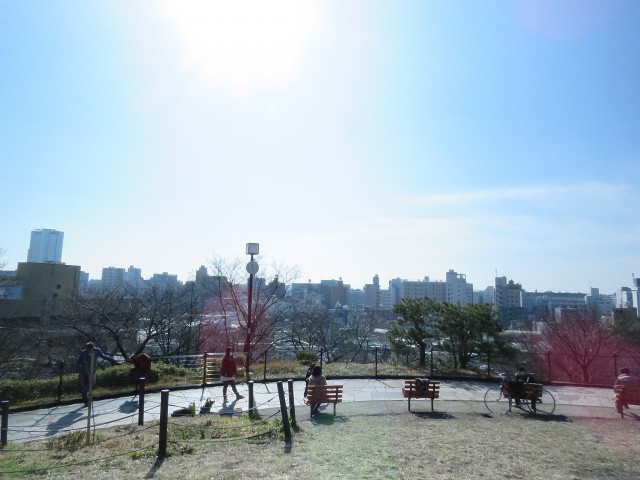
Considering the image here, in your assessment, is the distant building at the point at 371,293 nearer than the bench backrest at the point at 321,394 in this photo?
No

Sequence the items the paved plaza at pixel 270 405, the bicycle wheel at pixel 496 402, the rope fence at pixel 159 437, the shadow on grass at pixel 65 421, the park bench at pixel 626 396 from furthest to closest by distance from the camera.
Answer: the bicycle wheel at pixel 496 402 < the park bench at pixel 626 396 < the paved plaza at pixel 270 405 < the shadow on grass at pixel 65 421 < the rope fence at pixel 159 437

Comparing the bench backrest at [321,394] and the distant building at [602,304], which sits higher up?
the distant building at [602,304]

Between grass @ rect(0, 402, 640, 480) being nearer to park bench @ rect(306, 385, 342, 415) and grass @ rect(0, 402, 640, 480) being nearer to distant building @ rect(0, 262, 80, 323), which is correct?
park bench @ rect(306, 385, 342, 415)

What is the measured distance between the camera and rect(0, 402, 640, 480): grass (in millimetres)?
6402

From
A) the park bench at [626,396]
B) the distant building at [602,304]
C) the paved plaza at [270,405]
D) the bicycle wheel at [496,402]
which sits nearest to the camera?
the paved plaza at [270,405]

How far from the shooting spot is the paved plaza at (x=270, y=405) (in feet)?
33.7

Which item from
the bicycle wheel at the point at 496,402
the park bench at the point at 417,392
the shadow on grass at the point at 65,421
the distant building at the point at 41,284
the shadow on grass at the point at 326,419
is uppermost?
the distant building at the point at 41,284

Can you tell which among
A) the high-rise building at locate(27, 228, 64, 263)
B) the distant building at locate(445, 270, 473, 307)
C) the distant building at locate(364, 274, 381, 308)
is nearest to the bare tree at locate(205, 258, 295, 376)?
the high-rise building at locate(27, 228, 64, 263)

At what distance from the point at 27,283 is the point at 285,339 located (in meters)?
22.6

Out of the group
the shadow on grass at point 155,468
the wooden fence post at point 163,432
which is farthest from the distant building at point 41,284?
the shadow on grass at point 155,468

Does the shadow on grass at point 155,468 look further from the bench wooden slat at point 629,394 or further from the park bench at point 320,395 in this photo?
Result: the bench wooden slat at point 629,394

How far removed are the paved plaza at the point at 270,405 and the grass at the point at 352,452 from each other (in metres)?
1.19

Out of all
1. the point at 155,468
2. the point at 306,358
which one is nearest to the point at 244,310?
the point at 306,358

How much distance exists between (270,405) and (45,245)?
10493 centimetres
